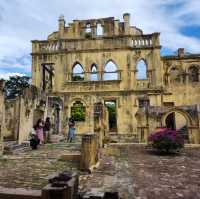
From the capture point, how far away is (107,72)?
22516 millimetres

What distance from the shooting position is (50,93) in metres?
22.6

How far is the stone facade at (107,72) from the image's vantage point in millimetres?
→ 21547

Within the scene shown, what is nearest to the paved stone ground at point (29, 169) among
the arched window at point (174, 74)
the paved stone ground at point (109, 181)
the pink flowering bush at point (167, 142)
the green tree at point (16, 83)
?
the paved stone ground at point (109, 181)

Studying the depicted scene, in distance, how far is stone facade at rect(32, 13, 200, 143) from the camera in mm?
21547

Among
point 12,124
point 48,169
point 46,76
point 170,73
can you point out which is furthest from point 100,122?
point 170,73

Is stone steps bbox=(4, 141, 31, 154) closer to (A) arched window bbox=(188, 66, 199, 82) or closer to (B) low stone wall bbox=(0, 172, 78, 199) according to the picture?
(B) low stone wall bbox=(0, 172, 78, 199)

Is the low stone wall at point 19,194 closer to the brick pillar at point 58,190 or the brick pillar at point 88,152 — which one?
the brick pillar at point 58,190

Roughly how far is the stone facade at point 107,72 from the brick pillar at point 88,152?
1311cm

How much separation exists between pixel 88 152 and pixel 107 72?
15.3 meters

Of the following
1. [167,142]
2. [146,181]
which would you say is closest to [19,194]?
[146,181]

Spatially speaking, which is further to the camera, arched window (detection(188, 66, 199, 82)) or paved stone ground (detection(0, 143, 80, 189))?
arched window (detection(188, 66, 199, 82))

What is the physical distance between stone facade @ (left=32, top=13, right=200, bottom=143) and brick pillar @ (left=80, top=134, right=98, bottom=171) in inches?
516

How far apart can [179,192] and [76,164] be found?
3.72m

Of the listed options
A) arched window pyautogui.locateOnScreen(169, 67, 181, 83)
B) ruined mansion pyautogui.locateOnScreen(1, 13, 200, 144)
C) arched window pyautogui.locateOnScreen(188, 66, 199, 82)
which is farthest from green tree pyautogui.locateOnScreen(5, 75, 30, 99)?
arched window pyautogui.locateOnScreen(188, 66, 199, 82)
